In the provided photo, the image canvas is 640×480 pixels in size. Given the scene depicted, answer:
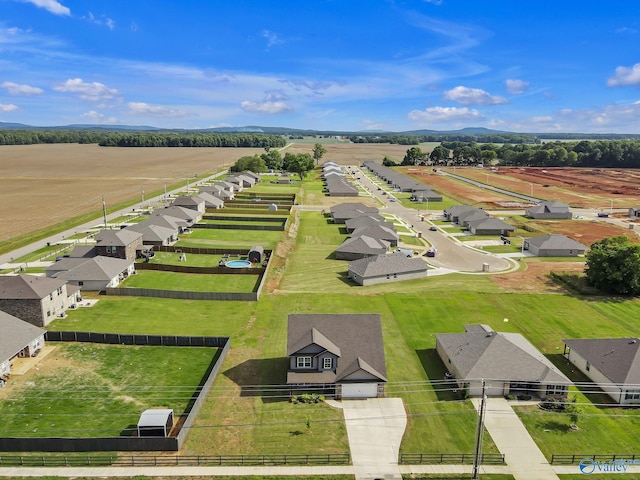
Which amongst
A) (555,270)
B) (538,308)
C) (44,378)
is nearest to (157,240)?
(44,378)

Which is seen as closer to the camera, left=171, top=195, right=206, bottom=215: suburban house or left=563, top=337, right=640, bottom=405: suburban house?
left=563, top=337, right=640, bottom=405: suburban house

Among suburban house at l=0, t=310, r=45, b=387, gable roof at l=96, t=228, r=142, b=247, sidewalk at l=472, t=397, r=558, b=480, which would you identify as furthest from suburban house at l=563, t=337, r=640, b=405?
gable roof at l=96, t=228, r=142, b=247

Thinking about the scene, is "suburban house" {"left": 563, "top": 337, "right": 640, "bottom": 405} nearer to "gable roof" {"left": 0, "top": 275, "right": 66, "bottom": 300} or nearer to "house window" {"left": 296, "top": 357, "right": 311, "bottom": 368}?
"house window" {"left": 296, "top": 357, "right": 311, "bottom": 368}

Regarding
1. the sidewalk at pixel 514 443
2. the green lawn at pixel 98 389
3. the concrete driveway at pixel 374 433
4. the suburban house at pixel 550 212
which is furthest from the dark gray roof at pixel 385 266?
the suburban house at pixel 550 212

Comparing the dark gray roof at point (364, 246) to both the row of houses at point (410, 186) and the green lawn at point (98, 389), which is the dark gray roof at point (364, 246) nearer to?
the green lawn at point (98, 389)

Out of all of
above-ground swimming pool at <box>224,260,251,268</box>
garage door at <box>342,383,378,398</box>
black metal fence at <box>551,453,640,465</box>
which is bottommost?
black metal fence at <box>551,453,640,465</box>

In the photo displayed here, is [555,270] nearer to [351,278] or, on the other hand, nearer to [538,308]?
[538,308]

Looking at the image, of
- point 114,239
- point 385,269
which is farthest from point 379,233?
point 114,239
